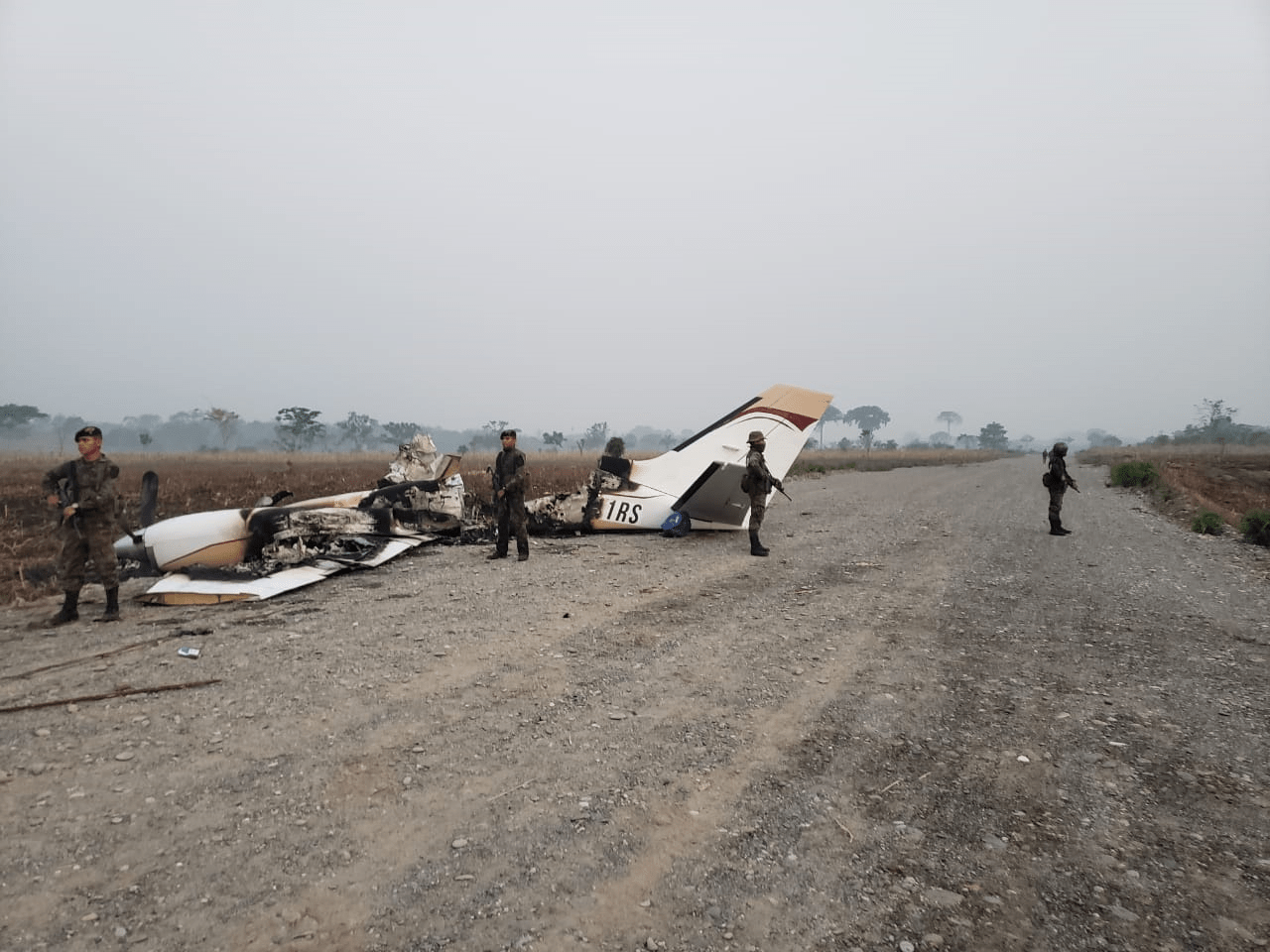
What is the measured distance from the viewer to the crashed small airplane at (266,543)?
750cm

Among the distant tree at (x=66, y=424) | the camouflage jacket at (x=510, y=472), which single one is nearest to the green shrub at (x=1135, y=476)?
the camouflage jacket at (x=510, y=472)

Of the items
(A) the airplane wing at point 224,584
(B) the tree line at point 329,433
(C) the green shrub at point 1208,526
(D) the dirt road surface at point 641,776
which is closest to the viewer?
(D) the dirt road surface at point 641,776

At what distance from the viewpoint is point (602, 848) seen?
293 centimetres

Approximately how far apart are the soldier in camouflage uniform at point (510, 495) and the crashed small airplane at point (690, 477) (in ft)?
7.36

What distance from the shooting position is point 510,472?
9.23 metres

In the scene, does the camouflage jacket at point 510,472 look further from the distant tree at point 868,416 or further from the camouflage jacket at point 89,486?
the distant tree at point 868,416

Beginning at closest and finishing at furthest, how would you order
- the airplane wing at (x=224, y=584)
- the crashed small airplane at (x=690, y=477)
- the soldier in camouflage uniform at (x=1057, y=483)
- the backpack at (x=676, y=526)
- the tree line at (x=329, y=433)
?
the airplane wing at (x=224, y=584), the crashed small airplane at (x=690, y=477), the backpack at (x=676, y=526), the soldier in camouflage uniform at (x=1057, y=483), the tree line at (x=329, y=433)

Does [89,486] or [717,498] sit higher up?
[89,486]

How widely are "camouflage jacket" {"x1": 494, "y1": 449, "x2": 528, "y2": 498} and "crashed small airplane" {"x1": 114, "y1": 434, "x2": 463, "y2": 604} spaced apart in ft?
6.54

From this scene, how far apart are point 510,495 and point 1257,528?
13230 mm

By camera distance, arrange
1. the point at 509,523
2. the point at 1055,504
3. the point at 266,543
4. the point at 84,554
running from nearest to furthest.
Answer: the point at 84,554
the point at 266,543
the point at 509,523
the point at 1055,504

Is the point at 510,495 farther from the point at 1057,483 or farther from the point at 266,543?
the point at 1057,483

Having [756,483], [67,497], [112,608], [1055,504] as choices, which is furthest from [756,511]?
[67,497]

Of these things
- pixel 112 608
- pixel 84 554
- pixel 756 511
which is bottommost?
pixel 112 608
